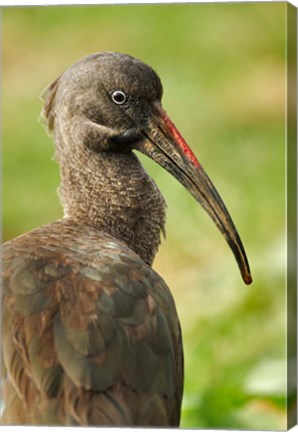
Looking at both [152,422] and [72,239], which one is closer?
[152,422]

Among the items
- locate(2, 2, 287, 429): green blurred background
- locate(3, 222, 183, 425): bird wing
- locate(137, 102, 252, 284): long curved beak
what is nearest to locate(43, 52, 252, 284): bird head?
locate(137, 102, 252, 284): long curved beak

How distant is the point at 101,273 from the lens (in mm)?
4414

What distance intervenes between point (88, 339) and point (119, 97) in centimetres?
98

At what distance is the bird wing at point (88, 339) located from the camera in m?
4.18

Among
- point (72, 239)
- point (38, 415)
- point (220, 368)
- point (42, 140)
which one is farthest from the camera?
point (42, 140)

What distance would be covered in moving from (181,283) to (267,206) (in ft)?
2.57

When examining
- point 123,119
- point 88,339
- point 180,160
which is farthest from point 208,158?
point 88,339

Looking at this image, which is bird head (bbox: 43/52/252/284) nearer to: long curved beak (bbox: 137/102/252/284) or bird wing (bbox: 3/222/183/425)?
long curved beak (bbox: 137/102/252/284)

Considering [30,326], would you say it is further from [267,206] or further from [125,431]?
[267,206]

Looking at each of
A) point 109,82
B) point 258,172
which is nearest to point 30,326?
point 109,82

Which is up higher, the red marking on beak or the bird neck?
the red marking on beak

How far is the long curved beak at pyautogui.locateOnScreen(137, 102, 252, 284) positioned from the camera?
4875 mm

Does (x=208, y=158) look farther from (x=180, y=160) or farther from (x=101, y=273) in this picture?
(x=101, y=273)

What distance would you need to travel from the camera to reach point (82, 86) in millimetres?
4836
